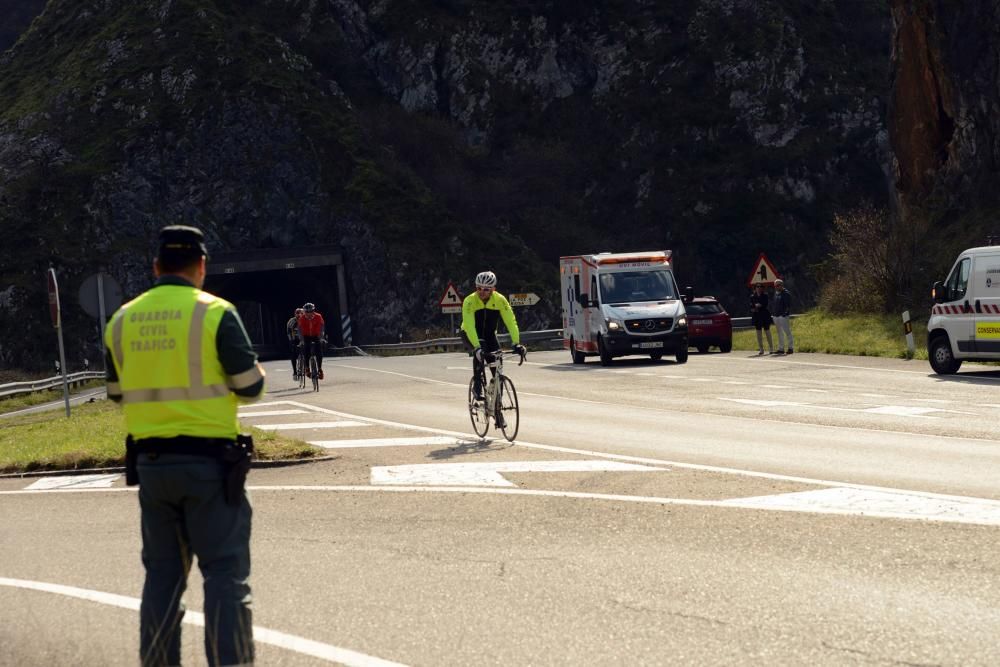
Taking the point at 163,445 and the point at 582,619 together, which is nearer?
the point at 163,445

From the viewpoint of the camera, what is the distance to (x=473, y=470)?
41.5 ft

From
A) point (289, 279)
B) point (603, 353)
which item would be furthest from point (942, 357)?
point (289, 279)

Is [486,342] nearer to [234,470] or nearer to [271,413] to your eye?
[271,413]

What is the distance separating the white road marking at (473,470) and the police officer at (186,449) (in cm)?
635

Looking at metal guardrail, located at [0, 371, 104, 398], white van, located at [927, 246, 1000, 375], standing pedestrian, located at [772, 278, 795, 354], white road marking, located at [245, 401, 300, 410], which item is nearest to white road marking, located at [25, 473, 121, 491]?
white road marking, located at [245, 401, 300, 410]

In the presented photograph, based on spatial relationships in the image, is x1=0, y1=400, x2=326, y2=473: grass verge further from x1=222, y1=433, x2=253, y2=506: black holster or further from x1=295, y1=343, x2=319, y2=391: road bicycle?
x1=222, y1=433, x2=253, y2=506: black holster

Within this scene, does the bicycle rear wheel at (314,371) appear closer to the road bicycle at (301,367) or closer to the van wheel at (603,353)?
the road bicycle at (301,367)

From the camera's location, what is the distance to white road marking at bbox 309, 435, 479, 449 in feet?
50.6

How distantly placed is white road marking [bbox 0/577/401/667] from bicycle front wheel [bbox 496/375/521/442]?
7942 millimetres

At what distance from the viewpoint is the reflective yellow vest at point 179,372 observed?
534 cm

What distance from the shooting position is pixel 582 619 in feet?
21.3

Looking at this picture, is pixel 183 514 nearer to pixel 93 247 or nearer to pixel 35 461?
pixel 35 461

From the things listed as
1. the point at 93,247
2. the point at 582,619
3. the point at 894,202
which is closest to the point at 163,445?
the point at 582,619

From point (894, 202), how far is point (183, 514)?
51.3 metres
